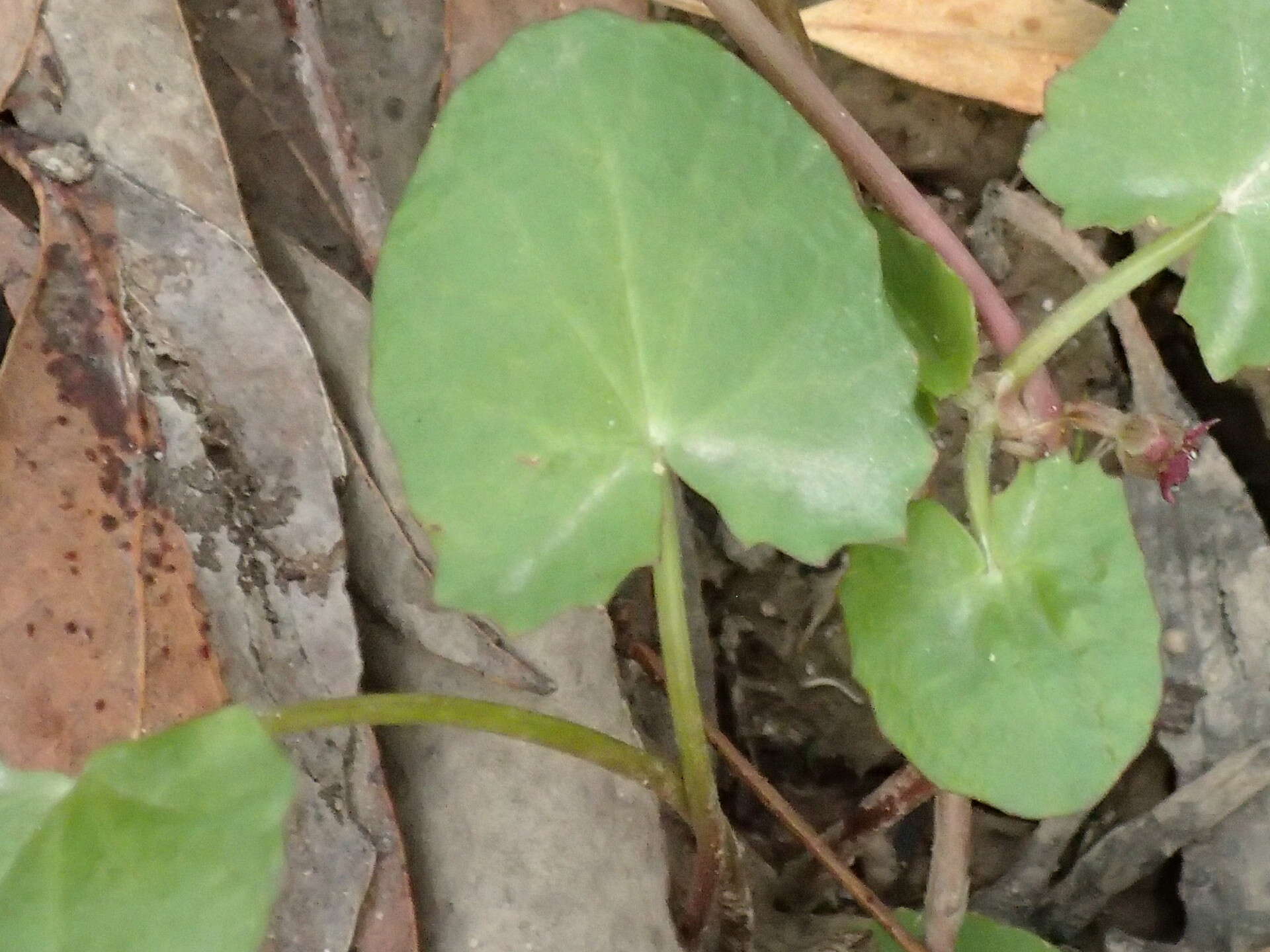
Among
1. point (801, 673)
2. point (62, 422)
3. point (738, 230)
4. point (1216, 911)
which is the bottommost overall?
point (1216, 911)

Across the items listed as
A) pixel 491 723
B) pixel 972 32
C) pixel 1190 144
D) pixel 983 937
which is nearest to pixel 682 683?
pixel 491 723

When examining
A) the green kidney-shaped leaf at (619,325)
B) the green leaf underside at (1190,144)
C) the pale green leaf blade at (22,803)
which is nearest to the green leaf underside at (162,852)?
the pale green leaf blade at (22,803)

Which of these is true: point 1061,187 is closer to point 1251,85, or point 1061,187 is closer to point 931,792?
point 1251,85

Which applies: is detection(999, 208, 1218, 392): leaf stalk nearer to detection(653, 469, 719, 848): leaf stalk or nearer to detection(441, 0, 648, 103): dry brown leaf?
detection(653, 469, 719, 848): leaf stalk

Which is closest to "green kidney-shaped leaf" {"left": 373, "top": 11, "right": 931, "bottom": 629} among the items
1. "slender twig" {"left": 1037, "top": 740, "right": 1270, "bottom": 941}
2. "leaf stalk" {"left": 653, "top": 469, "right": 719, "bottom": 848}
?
"leaf stalk" {"left": 653, "top": 469, "right": 719, "bottom": 848}

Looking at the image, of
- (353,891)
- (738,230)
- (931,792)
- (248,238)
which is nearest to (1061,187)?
(738,230)

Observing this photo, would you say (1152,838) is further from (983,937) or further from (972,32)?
(972,32)
